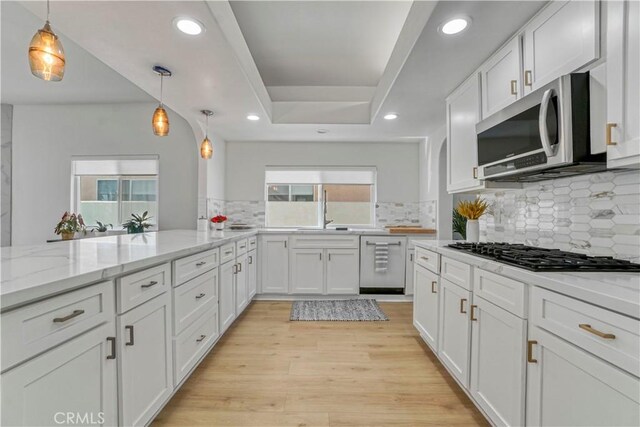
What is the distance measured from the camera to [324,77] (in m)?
3.37

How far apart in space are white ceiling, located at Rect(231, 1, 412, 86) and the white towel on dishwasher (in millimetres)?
2015

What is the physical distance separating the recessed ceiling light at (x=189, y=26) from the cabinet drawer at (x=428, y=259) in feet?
7.21

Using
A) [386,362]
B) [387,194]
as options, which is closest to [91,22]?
[386,362]

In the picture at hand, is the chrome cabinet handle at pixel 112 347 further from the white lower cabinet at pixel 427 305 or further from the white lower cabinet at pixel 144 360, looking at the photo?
the white lower cabinet at pixel 427 305

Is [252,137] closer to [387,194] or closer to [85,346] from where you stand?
[387,194]

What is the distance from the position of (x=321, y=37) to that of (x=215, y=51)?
1015mm

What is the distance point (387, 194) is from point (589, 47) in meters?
3.29

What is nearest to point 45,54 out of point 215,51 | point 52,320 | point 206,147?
point 215,51

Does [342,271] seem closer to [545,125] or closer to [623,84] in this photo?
[545,125]

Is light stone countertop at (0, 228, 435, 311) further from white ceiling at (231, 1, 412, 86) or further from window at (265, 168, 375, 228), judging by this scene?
window at (265, 168, 375, 228)

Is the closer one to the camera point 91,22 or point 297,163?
point 91,22

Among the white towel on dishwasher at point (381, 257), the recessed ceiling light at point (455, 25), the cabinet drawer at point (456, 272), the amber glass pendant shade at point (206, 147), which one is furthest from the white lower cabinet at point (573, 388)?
the amber glass pendant shade at point (206, 147)

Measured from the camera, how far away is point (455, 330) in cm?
191

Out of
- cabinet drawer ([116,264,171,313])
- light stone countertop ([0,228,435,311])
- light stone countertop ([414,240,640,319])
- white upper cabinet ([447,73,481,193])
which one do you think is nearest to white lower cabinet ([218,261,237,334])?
light stone countertop ([0,228,435,311])
